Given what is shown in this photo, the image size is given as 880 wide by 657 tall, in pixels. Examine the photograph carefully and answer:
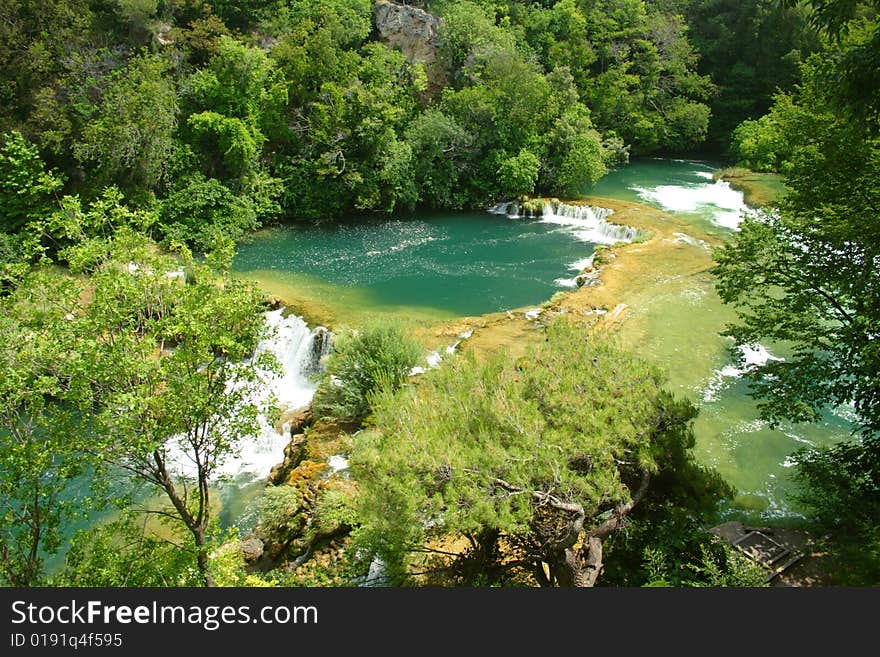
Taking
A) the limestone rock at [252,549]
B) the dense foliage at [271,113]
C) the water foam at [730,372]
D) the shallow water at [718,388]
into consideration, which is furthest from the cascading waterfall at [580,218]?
the limestone rock at [252,549]

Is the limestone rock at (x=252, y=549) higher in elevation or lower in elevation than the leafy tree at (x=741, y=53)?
lower

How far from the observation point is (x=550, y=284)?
1997cm

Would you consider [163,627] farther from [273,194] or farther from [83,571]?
[273,194]

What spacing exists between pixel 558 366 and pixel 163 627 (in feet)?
16.7

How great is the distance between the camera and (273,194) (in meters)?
25.2

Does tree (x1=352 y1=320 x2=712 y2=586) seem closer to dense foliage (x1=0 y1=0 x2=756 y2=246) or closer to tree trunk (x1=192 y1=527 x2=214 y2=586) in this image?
tree trunk (x1=192 y1=527 x2=214 y2=586)

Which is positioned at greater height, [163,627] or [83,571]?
[163,627]

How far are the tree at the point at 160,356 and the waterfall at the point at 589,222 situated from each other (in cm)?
1927

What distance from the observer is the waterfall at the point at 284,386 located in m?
12.8

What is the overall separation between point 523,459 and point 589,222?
2164 cm

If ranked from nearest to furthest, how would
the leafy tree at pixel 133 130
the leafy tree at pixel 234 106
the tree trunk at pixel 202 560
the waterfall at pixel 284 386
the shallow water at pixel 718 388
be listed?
the tree trunk at pixel 202 560, the shallow water at pixel 718 388, the waterfall at pixel 284 386, the leafy tree at pixel 133 130, the leafy tree at pixel 234 106

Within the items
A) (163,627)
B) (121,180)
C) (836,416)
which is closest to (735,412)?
(836,416)

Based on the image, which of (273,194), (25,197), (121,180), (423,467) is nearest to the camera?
(423,467)

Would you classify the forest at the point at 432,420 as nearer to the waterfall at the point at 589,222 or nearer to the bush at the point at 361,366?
the bush at the point at 361,366
